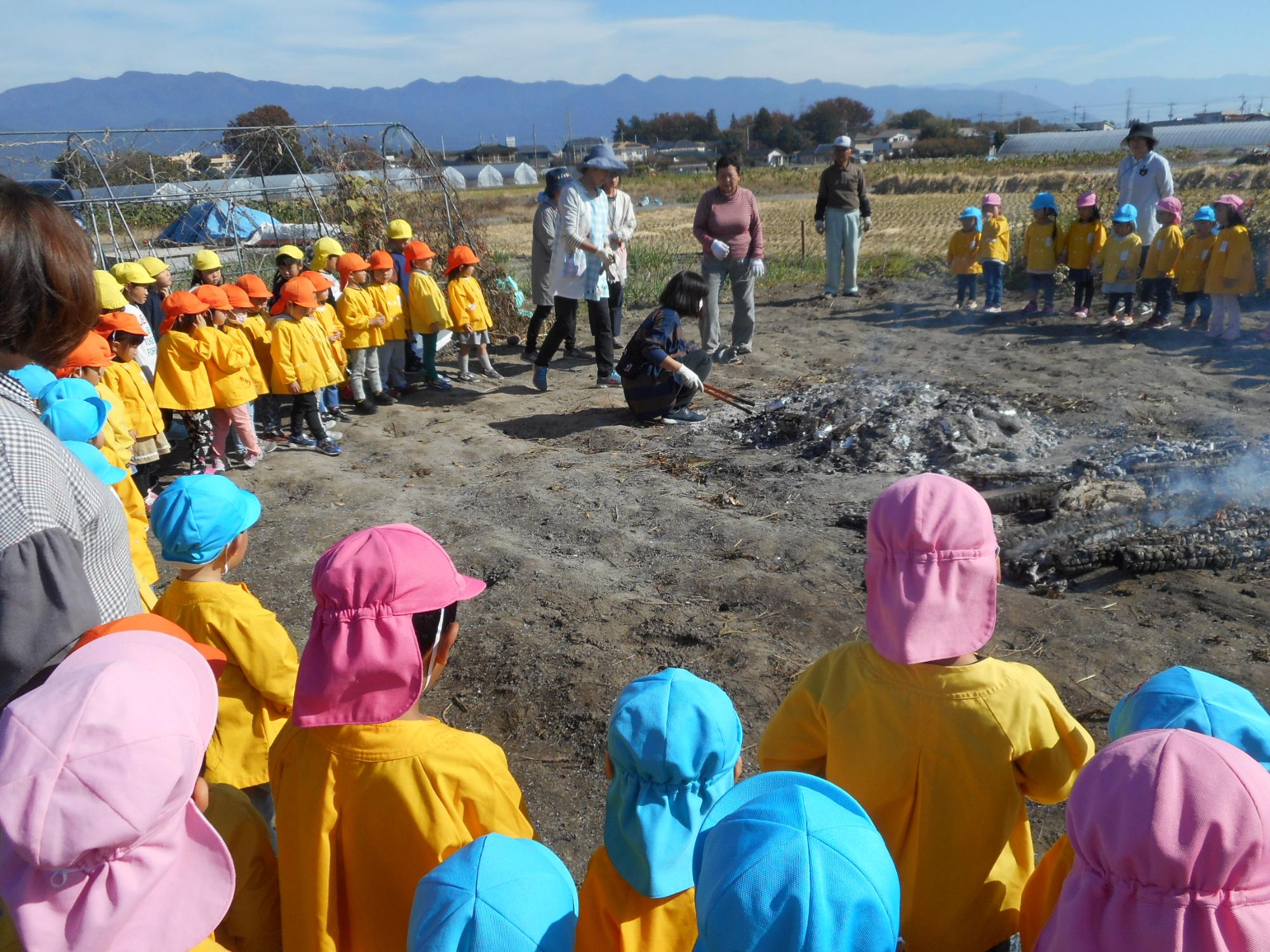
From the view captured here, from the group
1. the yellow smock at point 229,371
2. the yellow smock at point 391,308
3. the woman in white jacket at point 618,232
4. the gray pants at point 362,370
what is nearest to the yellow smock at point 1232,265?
the woman in white jacket at point 618,232

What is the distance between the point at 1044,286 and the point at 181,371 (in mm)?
8918

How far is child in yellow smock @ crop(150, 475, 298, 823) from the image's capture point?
101 inches

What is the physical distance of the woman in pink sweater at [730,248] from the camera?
8.66m

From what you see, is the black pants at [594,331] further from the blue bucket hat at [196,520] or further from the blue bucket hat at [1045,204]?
the blue bucket hat at [1045,204]

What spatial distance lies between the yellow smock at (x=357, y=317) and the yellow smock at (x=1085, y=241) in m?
7.40

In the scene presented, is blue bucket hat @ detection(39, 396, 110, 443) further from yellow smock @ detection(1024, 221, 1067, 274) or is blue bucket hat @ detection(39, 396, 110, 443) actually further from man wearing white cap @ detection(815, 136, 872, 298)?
yellow smock @ detection(1024, 221, 1067, 274)

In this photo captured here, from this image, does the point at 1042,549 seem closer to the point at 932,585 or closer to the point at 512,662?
the point at 512,662

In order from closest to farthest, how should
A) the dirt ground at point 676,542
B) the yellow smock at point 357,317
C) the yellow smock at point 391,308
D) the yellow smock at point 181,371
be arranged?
the dirt ground at point 676,542 → the yellow smock at point 181,371 → the yellow smock at point 357,317 → the yellow smock at point 391,308

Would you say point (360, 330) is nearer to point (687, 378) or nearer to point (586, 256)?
point (586, 256)

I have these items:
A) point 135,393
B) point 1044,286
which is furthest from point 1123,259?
point 135,393

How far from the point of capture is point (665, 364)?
679cm

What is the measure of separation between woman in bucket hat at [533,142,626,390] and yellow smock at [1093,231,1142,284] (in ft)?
17.6

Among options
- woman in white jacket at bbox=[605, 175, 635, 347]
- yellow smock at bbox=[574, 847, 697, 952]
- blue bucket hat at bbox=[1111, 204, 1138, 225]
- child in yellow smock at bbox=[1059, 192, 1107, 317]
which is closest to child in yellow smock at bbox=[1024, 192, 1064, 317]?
child in yellow smock at bbox=[1059, 192, 1107, 317]

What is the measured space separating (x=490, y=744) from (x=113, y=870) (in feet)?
2.55
